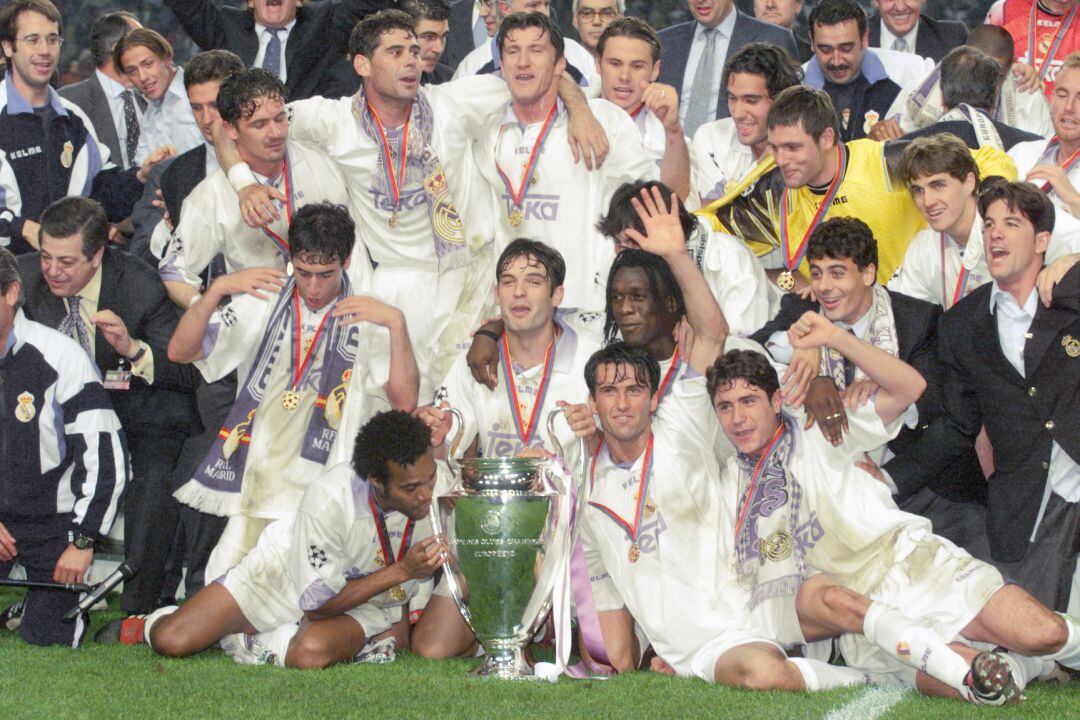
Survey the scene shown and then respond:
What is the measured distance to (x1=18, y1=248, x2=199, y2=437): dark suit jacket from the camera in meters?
7.16

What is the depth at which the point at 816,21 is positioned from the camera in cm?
801

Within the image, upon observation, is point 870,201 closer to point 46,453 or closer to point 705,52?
point 705,52

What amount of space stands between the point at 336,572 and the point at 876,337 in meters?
2.34

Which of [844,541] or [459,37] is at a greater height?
[459,37]

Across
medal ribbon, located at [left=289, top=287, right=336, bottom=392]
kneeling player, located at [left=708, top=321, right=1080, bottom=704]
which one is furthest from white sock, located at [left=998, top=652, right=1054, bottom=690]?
medal ribbon, located at [left=289, top=287, right=336, bottom=392]

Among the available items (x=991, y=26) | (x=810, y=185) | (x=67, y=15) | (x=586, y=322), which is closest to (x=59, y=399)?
(x=586, y=322)

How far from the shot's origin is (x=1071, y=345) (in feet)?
19.4

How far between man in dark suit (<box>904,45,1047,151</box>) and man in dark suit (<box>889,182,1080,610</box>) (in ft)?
3.66

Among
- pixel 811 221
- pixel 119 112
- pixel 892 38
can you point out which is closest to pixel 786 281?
pixel 811 221

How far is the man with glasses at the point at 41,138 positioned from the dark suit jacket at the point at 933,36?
4078 mm

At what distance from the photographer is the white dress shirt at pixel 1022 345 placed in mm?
5980

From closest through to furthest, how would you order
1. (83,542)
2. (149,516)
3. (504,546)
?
(504,546) < (83,542) < (149,516)

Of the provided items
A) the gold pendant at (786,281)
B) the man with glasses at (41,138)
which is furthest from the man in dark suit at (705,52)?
the man with glasses at (41,138)

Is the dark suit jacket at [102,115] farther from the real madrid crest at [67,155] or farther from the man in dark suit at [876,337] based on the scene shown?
the man in dark suit at [876,337]
